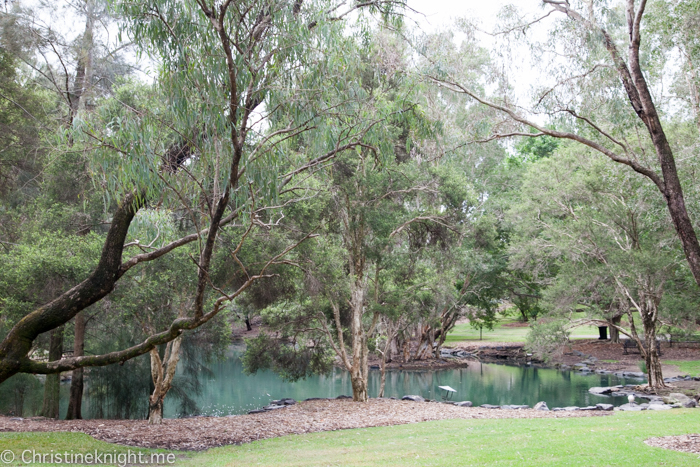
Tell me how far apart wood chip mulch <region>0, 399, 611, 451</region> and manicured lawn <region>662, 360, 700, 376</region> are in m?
10.4

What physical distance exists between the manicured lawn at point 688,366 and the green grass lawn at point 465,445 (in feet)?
35.7

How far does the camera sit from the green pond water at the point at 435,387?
47.6 ft

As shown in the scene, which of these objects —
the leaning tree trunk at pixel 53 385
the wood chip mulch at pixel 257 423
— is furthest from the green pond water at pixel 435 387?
the wood chip mulch at pixel 257 423

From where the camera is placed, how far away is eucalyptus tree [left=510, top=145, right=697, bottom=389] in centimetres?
1246

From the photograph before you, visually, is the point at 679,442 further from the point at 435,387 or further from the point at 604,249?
the point at 435,387

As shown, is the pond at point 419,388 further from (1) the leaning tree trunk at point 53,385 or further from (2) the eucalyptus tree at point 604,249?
(2) the eucalyptus tree at point 604,249

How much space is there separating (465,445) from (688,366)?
16.0 meters

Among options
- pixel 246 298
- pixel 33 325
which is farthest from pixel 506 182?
pixel 33 325

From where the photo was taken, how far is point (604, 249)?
47.1ft

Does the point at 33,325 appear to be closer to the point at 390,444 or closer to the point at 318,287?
the point at 390,444

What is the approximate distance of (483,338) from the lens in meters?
29.9

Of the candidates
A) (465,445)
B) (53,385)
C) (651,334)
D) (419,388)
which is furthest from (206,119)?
(419,388)

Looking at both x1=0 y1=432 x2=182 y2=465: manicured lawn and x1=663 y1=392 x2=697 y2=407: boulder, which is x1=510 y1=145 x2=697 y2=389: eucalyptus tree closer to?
x1=663 y1=392 x2=697 y2=407: boulder

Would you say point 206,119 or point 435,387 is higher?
point 206,119
